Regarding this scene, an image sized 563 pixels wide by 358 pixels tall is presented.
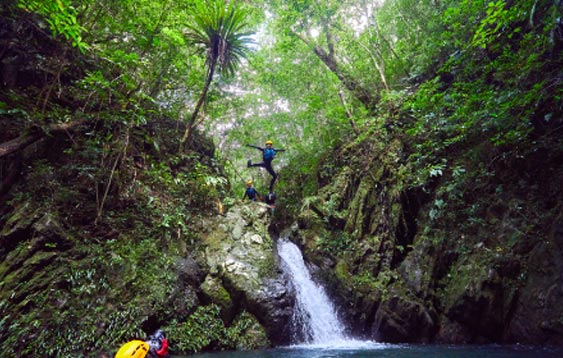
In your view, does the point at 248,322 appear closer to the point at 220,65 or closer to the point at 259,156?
the point at 220,65

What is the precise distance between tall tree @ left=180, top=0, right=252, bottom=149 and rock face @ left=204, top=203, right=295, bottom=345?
4.58m

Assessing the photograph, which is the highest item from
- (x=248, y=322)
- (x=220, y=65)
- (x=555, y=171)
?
(x=220, y=65)

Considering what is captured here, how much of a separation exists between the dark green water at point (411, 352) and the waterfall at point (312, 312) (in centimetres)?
87

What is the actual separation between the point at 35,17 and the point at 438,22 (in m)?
11.3

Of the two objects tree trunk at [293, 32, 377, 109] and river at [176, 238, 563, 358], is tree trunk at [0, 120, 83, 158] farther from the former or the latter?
tree trunk at [293, 32, 377, 109]

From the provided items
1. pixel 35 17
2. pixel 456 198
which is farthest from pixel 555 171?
pixel 35 17

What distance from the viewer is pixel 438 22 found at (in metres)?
10.1

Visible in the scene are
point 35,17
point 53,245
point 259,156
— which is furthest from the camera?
point 259,156

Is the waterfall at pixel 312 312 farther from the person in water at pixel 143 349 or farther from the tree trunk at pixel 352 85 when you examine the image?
the tree trunk at pixel 352 85

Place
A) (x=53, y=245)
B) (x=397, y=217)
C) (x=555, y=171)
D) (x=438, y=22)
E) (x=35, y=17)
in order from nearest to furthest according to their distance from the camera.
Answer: (x=53, y=245)
(x=35, y=17)
(x=555, y=171)
(x=397, y=217)
(x=438, y=22)

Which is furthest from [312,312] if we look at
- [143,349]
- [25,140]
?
[25,140]

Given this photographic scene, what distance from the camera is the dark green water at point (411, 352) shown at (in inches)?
216

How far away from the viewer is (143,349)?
403 centimetres

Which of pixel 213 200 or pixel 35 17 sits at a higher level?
pixel 35 17
